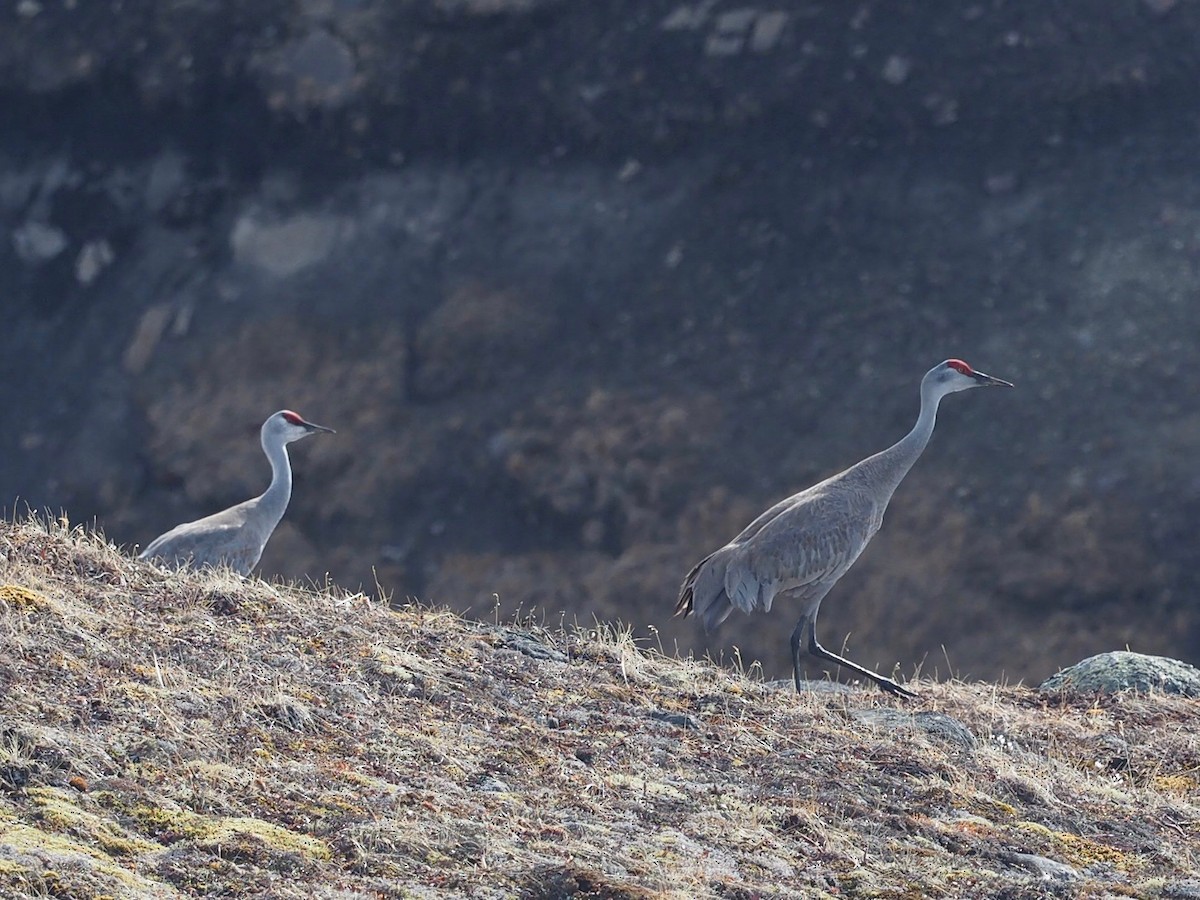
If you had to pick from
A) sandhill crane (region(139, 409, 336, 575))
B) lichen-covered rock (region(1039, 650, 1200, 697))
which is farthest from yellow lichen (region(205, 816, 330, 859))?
sandhill crane (region(139, 409, 336, 575))

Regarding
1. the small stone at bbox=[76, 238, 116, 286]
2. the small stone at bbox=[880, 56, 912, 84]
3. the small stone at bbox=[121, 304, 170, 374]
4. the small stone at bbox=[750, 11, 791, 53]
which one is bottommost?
the small stone at bbox=[121, 304, 170, 374]

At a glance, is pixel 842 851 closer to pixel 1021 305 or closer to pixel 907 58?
pixel 1021 305

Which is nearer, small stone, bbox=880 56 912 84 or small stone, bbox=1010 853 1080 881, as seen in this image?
small stone, bbox=1010 853 1080 881

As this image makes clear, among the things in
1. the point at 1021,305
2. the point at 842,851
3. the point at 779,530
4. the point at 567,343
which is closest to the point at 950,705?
the point at 779,530

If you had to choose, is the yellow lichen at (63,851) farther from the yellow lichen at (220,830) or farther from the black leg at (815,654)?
the black leg at (815,654)

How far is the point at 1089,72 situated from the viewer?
17391mm

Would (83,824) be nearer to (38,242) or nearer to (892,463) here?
(892,463)

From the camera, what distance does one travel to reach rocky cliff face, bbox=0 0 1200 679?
15773 millimetres

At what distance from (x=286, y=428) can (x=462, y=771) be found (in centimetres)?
684

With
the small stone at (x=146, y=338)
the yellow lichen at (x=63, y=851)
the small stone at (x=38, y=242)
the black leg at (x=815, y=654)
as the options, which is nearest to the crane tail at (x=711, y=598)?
the black leg at (x=815, y=654)

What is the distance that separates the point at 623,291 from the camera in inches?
713

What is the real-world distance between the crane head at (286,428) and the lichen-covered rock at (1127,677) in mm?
5298

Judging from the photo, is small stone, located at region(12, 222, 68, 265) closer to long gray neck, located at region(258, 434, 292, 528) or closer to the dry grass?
long gray neck, located at region(258, 434, 292, 528)

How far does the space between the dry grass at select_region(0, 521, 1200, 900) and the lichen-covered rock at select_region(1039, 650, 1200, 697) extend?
37.2 inches
